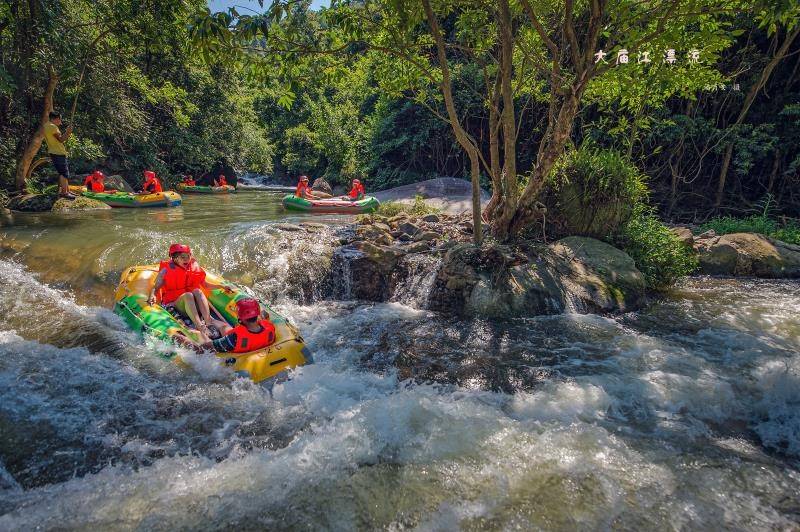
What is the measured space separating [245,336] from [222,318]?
1.19m

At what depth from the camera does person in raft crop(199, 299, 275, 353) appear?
3930mm

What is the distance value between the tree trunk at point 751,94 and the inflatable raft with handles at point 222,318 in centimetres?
1083

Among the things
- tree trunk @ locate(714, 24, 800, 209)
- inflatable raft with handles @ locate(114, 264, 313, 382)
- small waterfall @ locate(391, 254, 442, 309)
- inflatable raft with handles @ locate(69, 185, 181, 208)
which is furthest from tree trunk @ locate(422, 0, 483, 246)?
inflatable raft with handles @ locate(69, 185, 181, 208)

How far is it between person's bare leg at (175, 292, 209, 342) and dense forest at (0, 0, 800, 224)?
2.35 meters

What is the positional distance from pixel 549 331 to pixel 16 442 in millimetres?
4827

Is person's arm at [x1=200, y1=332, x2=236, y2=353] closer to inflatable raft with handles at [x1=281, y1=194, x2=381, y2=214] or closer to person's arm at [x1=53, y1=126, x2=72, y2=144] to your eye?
person's arm at [x1=53, y1=126, x2=72, y2=144]

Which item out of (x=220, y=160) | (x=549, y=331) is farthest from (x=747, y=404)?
(x=220, y=160)

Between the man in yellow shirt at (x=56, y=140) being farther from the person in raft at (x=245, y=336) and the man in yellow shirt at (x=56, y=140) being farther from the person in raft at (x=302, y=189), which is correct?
the person in raft at (x=245, y=336)

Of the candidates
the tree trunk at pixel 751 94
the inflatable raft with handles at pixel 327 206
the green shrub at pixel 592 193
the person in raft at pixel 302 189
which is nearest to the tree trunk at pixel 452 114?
the green shrub at pixel 592 193

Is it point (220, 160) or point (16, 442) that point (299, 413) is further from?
point (220, 160)

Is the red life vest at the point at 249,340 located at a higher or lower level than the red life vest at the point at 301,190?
lower

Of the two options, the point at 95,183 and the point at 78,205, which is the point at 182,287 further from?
the point at 95,183

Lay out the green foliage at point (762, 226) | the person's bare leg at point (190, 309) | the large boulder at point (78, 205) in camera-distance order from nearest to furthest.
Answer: the person's bare leg at point (190, 309)
the green foliage at point (762, 226)
the large boulder at point (78, 205)

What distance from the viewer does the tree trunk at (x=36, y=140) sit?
897 centimetres
